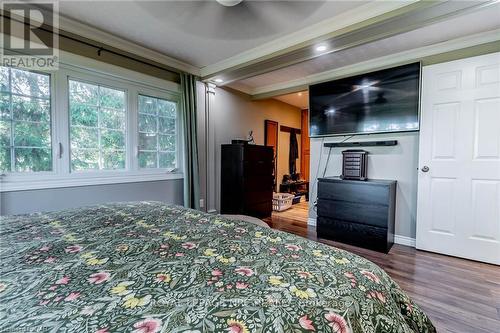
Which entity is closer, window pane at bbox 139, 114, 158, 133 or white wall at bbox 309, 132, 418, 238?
white wall at bbox 309, 132, 418, 238

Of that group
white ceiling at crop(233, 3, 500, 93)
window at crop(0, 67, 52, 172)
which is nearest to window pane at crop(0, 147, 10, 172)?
window at crop(0, 67, 52, 172)

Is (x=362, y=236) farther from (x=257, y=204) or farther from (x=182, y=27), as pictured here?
(x=182, y=27)

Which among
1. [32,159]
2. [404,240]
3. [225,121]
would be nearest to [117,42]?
[32,159]

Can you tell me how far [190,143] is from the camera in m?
3.43

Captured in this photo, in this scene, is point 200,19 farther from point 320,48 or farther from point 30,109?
point 30,109

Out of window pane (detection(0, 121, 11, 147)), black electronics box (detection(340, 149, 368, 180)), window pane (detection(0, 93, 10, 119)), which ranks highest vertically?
window pane (detection(0, 93, 10, 119))

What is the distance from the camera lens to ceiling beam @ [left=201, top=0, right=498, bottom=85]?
6.03 ft

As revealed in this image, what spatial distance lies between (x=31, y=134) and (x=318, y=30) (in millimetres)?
3026

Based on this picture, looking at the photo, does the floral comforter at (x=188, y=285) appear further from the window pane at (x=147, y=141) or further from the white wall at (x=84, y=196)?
the window pane at (x=147, y=141)

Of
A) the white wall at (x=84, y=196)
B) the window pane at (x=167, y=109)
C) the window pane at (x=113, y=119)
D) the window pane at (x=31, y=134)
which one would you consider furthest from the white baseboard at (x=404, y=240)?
the window pane at (x=31, y=134)

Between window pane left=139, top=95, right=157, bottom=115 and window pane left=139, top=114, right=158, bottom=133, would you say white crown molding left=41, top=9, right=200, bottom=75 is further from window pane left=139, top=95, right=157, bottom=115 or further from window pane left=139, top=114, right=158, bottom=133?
window pane left=139, top=114, right=158, bottom=133

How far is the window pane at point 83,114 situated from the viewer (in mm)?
2551

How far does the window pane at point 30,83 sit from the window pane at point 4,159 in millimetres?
545

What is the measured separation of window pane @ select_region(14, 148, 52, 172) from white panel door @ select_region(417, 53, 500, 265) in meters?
4.07
